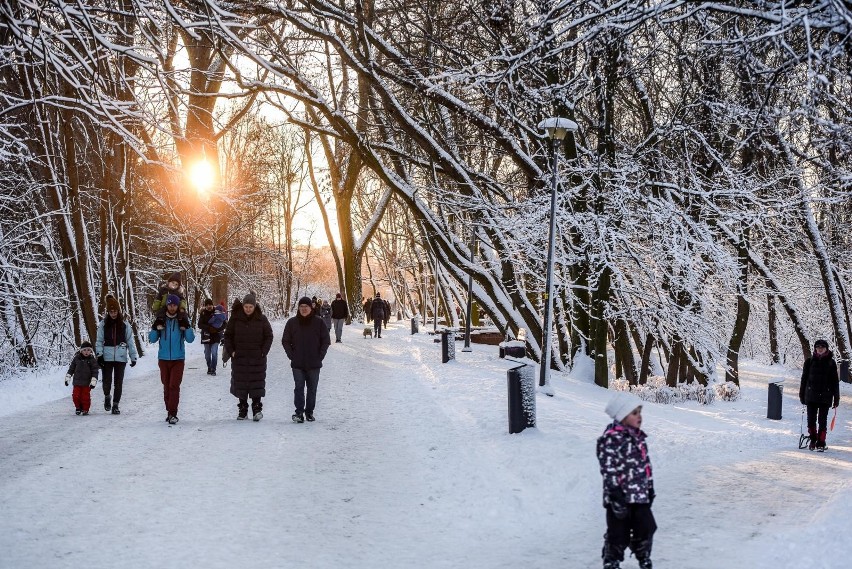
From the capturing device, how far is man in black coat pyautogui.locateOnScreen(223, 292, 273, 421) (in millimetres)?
10406

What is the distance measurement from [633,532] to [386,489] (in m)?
2.86

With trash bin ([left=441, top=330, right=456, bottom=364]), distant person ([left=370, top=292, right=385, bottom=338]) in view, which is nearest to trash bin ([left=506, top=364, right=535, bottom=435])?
trash bin ([left=441, top=330, right=456, bottom=364])

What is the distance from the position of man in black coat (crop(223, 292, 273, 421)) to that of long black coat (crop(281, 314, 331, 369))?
1.00ft

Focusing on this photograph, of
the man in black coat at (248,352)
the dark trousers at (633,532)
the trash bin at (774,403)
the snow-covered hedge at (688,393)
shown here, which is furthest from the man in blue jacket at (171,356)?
the trash bin at (774,403)

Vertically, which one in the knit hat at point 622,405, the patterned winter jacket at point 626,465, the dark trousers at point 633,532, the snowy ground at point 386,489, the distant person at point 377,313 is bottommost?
the snowy ground at point 386,489

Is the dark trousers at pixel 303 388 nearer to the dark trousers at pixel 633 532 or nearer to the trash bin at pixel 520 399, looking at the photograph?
the trash bin at pixel 520 399

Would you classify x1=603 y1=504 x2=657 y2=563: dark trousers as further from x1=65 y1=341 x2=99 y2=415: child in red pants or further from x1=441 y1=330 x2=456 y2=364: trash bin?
x1=441 y1=330 x2=456 y2=364: trash bin

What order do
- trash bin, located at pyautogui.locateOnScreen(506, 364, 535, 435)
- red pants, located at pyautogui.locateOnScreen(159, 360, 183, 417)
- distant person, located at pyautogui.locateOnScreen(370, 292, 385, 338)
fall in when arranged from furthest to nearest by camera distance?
distant person, located at pyautogui.locateOnScreen(370, 292, 385, 338) → red pants, located at pyautogui.locateOnScreen(159, 360, 183, 417) → trash bin, located at pyautogui.locateOnScreen(506, 364, 535, 435)

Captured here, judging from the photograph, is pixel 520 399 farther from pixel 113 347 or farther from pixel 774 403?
pixel 774 403

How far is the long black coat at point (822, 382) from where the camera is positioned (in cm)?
1052

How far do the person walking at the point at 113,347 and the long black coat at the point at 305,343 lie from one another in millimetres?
2433

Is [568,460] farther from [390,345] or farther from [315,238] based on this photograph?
A: [315,238]

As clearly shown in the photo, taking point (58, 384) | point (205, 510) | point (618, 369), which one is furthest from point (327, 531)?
point (618, 369)

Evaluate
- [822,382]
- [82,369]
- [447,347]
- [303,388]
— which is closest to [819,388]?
[822,382]
